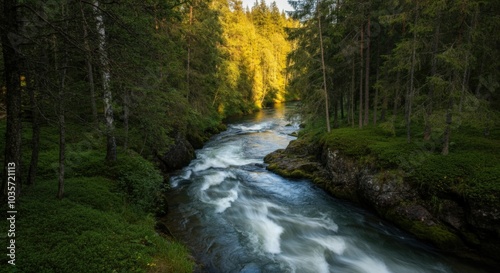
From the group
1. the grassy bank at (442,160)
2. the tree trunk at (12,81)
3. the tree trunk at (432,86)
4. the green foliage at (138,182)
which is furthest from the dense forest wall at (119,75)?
the tree trunk at (432,86)

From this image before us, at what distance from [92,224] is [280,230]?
22.0ft

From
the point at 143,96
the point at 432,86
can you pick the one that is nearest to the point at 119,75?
the point at 143,96

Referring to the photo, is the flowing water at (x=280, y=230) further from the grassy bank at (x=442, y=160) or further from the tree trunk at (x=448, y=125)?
the tree trunk at (x=448, y=125)

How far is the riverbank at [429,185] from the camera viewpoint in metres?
8.69

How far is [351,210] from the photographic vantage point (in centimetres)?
1213

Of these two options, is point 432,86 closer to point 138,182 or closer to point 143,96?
point 143,96

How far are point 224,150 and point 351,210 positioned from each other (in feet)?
41.6

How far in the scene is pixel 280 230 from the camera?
10.6 meters

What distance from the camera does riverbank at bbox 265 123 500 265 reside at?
8.69m

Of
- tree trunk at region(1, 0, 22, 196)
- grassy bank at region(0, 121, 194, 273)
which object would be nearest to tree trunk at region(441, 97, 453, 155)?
grassy bank at region(0, 121, 194, 273)

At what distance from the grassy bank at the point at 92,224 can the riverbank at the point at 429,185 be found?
8.39 meters

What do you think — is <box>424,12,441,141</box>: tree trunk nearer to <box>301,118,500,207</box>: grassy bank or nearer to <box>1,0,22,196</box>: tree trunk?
<box>301,118,500,207</box>: grassy bank

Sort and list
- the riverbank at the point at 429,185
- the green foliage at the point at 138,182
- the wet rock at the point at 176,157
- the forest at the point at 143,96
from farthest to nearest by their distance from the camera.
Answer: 1. the wet rock at the point at 176,157
2. the green foliage at the point at 138,182
3. the riverbank at the point at 429,185
4. the forest at the point at 143,96

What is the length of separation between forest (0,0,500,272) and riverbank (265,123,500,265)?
0.39 ft
